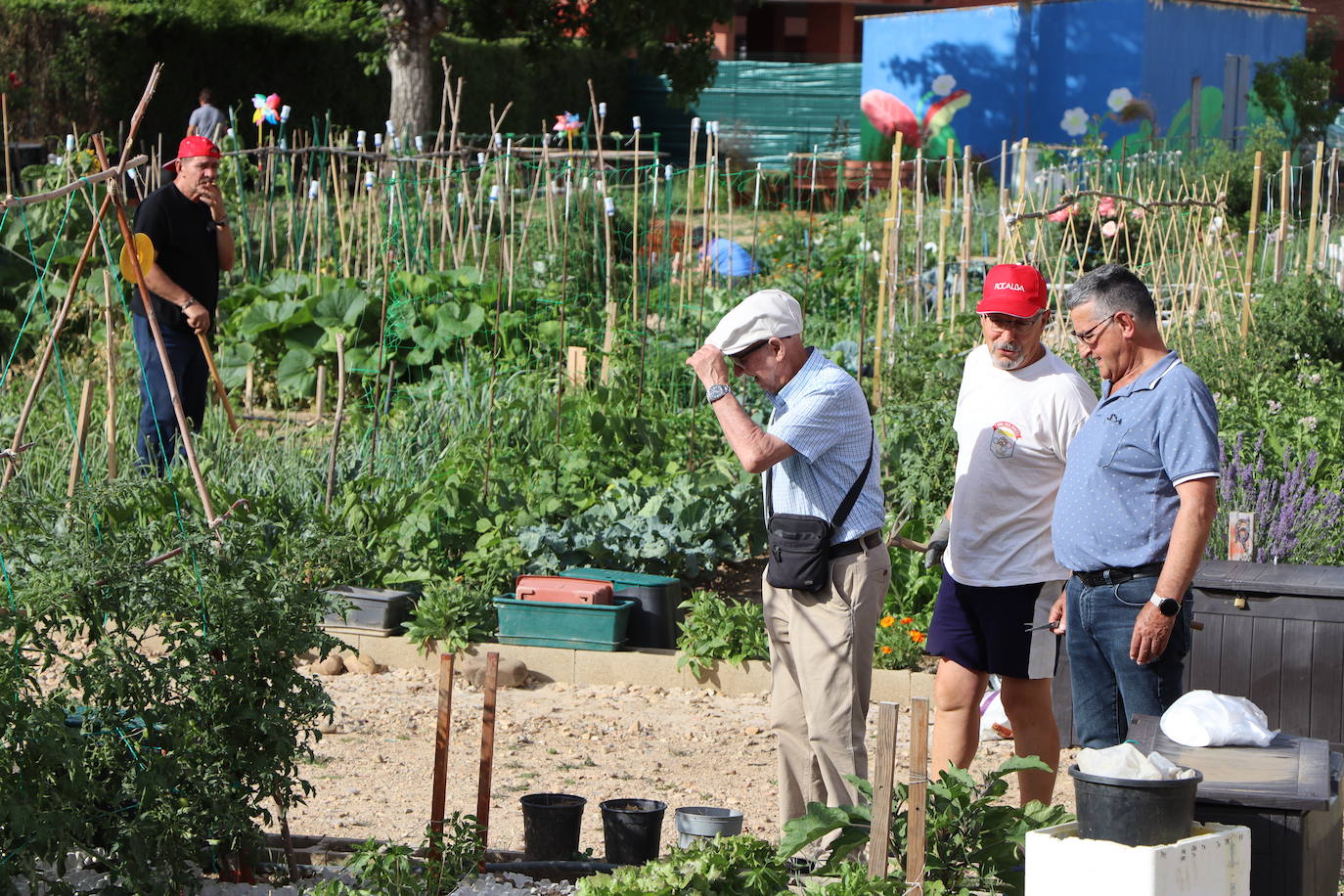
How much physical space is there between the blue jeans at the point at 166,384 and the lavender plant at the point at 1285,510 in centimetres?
431

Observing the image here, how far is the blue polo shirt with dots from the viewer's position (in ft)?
11.2

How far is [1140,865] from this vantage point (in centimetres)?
256

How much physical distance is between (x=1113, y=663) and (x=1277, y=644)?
50.0 inches

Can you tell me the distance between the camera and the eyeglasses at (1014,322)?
3.91 metres

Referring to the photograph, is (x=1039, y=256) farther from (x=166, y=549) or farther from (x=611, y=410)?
(x=166, y=549)

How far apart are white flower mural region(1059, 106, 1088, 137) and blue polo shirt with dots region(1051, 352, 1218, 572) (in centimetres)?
2061

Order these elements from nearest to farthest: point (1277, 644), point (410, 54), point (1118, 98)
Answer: point (1277, 644) → point (410, 54) → point (1118, 98)

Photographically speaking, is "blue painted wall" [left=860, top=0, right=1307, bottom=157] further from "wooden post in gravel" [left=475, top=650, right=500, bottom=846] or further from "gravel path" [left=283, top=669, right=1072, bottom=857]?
"wooden post in gravel" [left=475, top=650, right=500, bottom=846]

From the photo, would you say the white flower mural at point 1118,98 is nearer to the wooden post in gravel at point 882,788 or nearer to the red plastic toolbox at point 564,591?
the red plastic toolbox at point 564,591

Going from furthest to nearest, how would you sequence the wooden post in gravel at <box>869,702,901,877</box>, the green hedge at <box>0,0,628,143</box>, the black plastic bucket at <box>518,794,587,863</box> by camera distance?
the green hedge at <box>0,0,628,143</box> → the black plastic bucket at <box>518,794,587,863</box> → the wooden post in gravel at <box>869,702,901,877</box>

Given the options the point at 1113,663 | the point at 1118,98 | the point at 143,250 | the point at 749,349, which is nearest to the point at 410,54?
the point at 1118,98

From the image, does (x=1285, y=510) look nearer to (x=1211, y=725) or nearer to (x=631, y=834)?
(x=1211, y=725)

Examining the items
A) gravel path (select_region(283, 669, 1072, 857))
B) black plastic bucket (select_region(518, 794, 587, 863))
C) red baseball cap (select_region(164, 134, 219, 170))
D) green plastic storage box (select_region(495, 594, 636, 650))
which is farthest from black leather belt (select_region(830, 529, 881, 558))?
red baseball cap (select_region(164, 134, 219, 170))

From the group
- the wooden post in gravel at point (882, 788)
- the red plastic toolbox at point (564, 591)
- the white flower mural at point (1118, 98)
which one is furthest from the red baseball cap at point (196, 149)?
the white flower mural at point (1118, 98)
